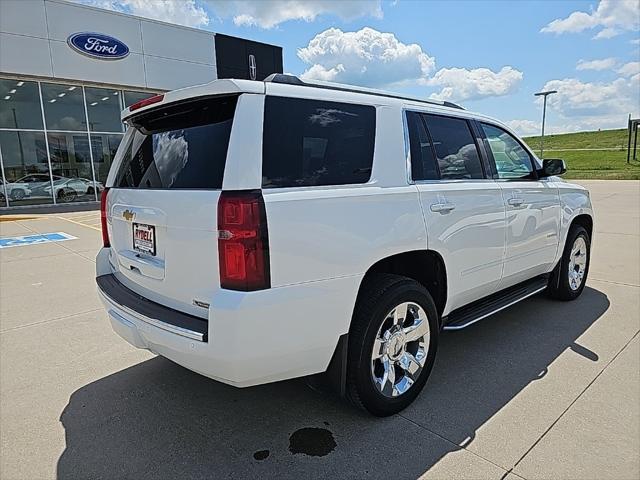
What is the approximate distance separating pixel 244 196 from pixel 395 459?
1.61 metres

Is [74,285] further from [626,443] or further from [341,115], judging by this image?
[626,443]

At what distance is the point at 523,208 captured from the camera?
385 centimetres

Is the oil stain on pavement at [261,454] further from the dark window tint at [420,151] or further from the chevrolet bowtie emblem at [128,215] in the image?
the dark window tint at [420,151]

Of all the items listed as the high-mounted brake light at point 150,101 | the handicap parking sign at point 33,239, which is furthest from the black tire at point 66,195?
the high-mounted brake light at point 150,101

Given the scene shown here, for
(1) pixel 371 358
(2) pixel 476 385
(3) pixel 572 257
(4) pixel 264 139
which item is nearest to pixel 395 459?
(1) pixel 371 358

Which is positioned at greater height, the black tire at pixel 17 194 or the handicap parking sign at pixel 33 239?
the black tire at pixel 17 194

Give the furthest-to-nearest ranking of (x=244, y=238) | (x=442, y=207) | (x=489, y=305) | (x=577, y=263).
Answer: (x=577, y=263), (x=489, y=305), (x=442, y=207), (x=244, y=238)

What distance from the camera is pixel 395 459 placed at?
2.38m

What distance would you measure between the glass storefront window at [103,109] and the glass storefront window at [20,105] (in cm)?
176

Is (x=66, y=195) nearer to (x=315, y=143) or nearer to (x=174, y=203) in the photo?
(x=174, y=203)

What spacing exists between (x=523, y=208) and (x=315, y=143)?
7.52 ft

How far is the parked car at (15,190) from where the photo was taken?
623 inches

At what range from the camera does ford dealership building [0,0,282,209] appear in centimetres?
1517

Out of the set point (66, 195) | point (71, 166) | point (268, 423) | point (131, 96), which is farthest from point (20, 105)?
point (268, 423)
